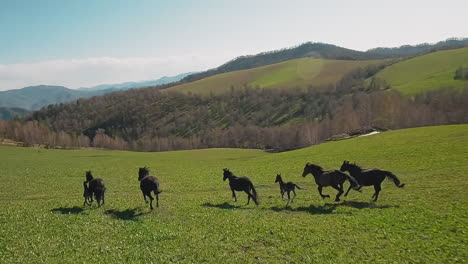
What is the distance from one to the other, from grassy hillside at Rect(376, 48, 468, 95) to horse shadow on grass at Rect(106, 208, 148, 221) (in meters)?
138

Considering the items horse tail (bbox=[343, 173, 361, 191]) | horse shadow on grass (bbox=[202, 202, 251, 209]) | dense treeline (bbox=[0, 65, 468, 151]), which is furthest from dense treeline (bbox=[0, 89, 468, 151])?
horse tail (bbox=[343, 173, 361, 191])

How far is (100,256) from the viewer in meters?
13.9

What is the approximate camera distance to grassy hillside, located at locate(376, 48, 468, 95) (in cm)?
13562

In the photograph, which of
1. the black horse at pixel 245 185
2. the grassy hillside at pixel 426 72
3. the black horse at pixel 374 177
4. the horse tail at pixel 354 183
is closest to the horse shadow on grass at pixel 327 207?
the black horse at pixel 374 177

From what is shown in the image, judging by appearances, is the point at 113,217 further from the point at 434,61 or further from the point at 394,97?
the point at 434,61

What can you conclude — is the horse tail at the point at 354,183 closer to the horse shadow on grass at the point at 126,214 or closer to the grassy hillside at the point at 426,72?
the horse shadow on grass at the point at 126,214

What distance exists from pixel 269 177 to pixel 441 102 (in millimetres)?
95847

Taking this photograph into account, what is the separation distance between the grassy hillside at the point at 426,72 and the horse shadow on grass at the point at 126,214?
13812 cm

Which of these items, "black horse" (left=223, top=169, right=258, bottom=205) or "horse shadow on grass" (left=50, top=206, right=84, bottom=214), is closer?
"horse shadow on grass" (left=50, top=206, right=84, bottom=214)

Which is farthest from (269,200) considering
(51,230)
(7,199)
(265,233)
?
(7,199)

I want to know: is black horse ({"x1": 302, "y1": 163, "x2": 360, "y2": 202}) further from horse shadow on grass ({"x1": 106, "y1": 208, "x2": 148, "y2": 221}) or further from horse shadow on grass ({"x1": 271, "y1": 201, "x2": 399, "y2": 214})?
horse shadow on grass ({"x1": 106, "y1": 208, "x2": 148, "y2": 221})

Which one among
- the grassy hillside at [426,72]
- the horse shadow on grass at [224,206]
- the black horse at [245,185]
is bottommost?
the horse shadow on grass at [224,206]

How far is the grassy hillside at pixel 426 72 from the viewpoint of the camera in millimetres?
135625

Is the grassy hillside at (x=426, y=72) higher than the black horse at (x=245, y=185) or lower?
higher
